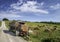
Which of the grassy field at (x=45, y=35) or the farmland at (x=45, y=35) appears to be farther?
the farmland at (x=45, y=35)

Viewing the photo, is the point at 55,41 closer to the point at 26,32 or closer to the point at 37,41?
the point at 37,41

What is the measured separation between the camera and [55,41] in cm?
2058

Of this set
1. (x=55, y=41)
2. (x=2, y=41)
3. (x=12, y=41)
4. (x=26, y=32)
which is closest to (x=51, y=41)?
(x=55, y=41)

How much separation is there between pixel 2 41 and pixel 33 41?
4.03 meters

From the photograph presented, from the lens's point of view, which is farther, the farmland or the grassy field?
the farmland

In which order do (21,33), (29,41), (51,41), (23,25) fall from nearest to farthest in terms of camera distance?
(51,41)
(29,41)
(21,33)
(23,25)

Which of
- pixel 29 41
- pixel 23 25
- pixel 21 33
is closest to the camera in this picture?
pixel 29 41

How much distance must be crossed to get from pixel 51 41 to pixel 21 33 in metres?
9.57

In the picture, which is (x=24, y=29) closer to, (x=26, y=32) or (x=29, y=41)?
(x=26, y=32)

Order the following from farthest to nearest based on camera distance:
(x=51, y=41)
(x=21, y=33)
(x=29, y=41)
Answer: (x=21, y=33), (x=29, y=41), (x=51, y=41)

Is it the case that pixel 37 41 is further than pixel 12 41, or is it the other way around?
pixel 37 41

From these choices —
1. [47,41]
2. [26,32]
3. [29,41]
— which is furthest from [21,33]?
[47,41]

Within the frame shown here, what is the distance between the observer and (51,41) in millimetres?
20516

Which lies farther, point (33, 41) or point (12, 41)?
point (33, 41)
